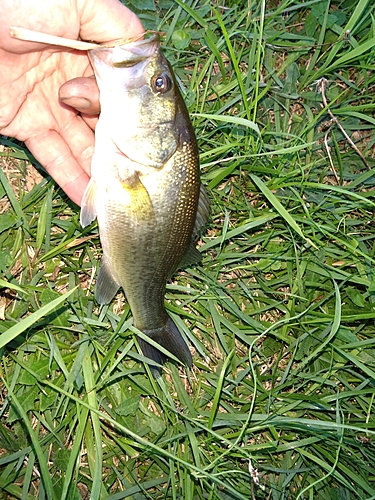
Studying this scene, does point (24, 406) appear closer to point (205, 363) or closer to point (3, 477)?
point (3, 477)

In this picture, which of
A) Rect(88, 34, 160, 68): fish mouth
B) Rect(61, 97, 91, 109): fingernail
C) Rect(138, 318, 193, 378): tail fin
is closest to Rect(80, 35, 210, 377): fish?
Rect(88, 34, 160, 68): fish mouth

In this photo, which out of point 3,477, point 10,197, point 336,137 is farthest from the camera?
point 336,137

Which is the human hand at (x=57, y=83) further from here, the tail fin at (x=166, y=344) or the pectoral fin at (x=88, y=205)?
the tail fin at (x=166, y=344)

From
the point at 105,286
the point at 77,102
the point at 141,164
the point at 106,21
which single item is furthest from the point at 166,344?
the point at 106,21

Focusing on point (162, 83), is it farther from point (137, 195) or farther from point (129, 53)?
point (137, 195)

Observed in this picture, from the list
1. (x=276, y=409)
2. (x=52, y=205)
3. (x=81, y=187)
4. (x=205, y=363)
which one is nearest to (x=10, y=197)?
(x=52, y=205)

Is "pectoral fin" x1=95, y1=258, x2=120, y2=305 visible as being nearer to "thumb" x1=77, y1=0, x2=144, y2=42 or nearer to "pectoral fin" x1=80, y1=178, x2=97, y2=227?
"pectoral fin" x1=80, y1=178, x2=97, y2=227
